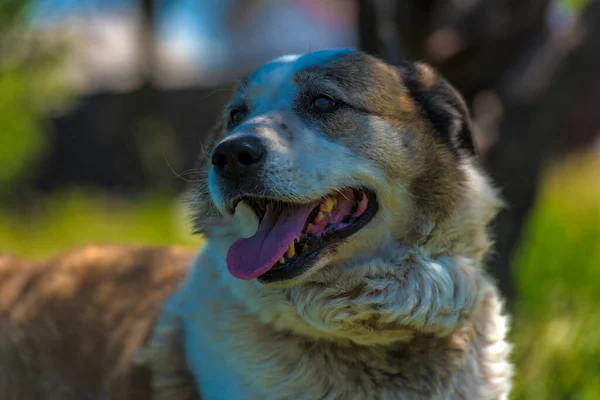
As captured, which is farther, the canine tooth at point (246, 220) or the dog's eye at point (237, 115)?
the dog's eye at point (237, 115)

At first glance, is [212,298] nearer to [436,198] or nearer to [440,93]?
[436,198]

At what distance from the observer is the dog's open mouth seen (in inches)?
109

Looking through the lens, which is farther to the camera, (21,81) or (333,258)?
(21,81)

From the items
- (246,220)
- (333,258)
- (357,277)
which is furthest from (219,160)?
(357,277)

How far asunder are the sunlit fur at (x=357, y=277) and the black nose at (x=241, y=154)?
51 millimetres

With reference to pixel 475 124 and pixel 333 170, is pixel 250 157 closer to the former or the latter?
pixel 333 170

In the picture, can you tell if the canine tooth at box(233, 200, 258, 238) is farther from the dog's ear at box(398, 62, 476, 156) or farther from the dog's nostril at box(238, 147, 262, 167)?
the dog's ear at box(398, 62, 476, 156)

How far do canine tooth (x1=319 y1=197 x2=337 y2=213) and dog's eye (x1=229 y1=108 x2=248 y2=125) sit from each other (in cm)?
61

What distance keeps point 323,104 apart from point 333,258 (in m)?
0.62

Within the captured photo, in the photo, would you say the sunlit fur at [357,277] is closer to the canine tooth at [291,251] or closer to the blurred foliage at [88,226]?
the canine tooth at [291,251]

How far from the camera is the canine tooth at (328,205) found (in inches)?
116

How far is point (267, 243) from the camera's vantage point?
2.82m

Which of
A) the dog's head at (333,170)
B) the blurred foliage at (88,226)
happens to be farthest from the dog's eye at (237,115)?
the blurred foliage at (88,226)

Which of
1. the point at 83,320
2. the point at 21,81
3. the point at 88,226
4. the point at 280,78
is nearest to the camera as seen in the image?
the point at 280,78
